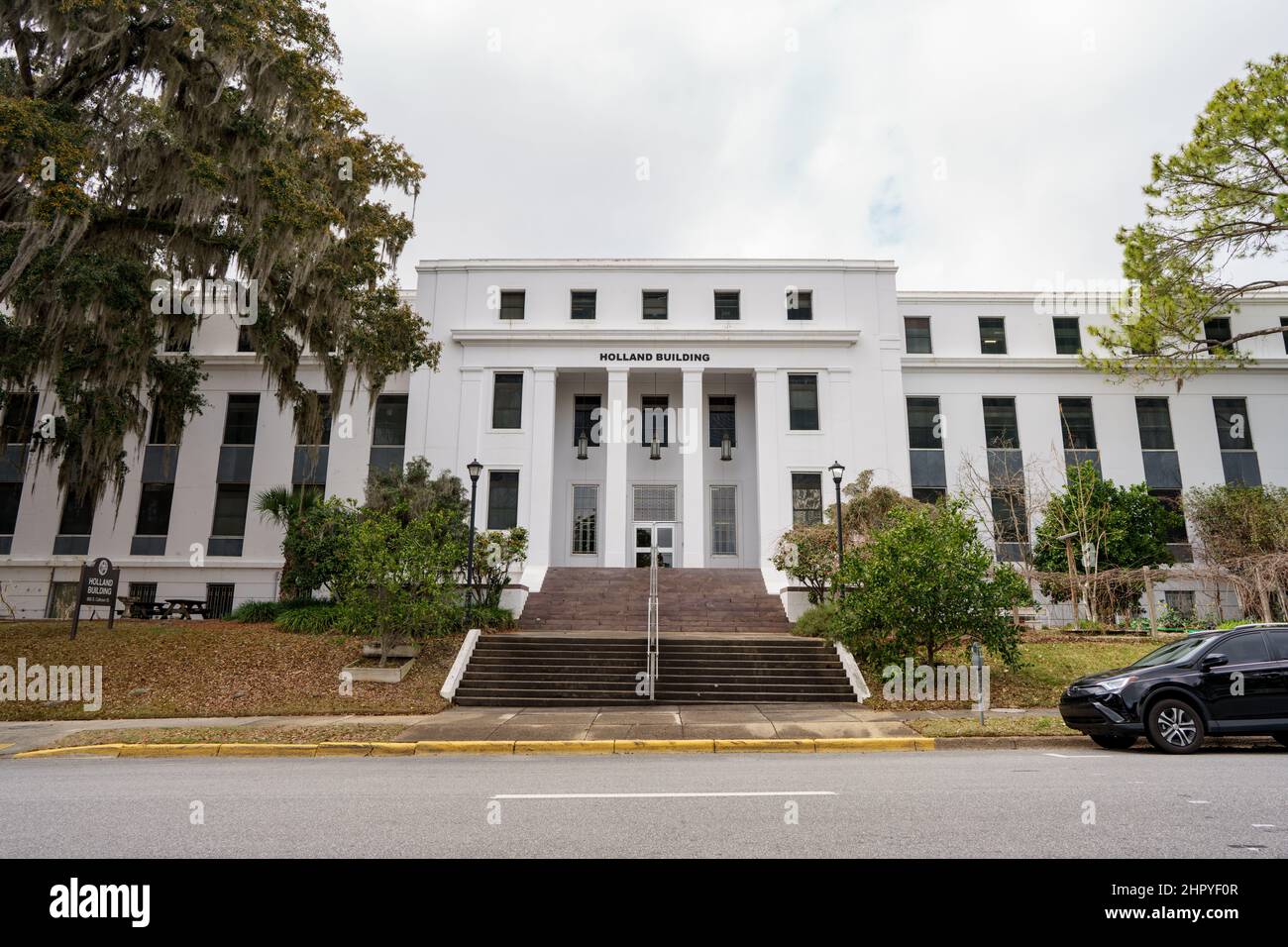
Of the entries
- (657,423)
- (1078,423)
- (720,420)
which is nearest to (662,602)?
(657,423)

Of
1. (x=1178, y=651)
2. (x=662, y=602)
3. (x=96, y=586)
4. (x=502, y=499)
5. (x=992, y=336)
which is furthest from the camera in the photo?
(x=992, y=336)

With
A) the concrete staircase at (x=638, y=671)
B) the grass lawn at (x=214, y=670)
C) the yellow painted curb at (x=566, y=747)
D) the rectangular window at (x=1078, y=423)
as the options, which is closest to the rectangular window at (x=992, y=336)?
the rectangular window at (x=1078, y=423)

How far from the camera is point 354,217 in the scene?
20359 millimetres

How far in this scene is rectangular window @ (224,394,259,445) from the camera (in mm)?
30844

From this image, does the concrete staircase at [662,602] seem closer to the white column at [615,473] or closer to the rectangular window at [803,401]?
the white column at [615,473]

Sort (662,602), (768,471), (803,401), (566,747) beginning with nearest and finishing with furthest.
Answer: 1. (566,747)
2. (662,602)
3. (768,471)
4. (803,401)

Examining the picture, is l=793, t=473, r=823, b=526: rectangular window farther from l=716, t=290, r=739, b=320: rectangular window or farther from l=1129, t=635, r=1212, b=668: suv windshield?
l=1129, t=635, r=1212, b=668: suv windshield

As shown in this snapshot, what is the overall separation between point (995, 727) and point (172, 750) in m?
12.2

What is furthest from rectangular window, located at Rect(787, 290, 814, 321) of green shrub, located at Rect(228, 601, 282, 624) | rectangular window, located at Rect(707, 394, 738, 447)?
green shrub, located at Rect(228, 601, 282, 624)

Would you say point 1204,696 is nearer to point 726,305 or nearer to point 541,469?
point 541,469

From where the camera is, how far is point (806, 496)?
2875 cm

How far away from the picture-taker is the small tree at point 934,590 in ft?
48.6

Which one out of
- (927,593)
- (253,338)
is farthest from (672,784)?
(253,338)

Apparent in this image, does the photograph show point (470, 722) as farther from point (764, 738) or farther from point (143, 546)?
point (143, 546)
